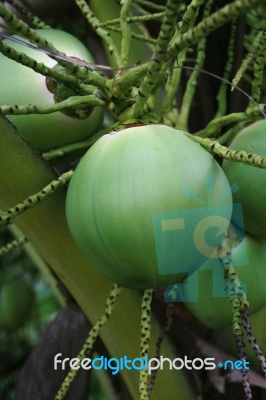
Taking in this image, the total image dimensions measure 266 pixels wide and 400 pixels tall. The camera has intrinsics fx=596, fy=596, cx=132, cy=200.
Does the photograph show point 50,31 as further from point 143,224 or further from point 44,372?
point 44,372

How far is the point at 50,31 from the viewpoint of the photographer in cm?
83

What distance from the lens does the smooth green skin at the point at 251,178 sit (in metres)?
0.72

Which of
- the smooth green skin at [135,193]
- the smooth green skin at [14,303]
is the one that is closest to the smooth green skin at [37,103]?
the smooth green skin at [135,193]

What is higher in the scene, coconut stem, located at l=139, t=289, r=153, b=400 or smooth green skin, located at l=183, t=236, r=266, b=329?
coconut stem, located at l=139, t=289, r=153, b=400

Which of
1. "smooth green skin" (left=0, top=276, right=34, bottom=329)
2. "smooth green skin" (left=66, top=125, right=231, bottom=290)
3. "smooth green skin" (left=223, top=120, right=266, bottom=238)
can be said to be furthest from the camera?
"smooth green skin" (left=0, top=276, right=34, bottom=329)

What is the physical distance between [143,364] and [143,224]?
0.17m

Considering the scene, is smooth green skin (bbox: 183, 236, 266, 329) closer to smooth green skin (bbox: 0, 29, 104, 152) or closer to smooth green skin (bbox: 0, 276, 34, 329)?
smooth green skin (bbox: 0, 29, 104, 152)

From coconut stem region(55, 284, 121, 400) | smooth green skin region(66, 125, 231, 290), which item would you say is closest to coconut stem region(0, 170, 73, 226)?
smooth green skin region(66, 125, 231, 290)

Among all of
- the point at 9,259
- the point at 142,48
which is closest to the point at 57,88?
the point at 142,48

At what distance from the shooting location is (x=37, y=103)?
756mm

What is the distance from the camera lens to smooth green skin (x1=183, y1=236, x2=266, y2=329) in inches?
31.4

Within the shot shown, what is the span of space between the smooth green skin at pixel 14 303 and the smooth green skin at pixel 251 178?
3.75ft

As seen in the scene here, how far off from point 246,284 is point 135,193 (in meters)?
0.29

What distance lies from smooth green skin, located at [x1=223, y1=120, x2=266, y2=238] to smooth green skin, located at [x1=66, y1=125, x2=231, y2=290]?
0.10 m
